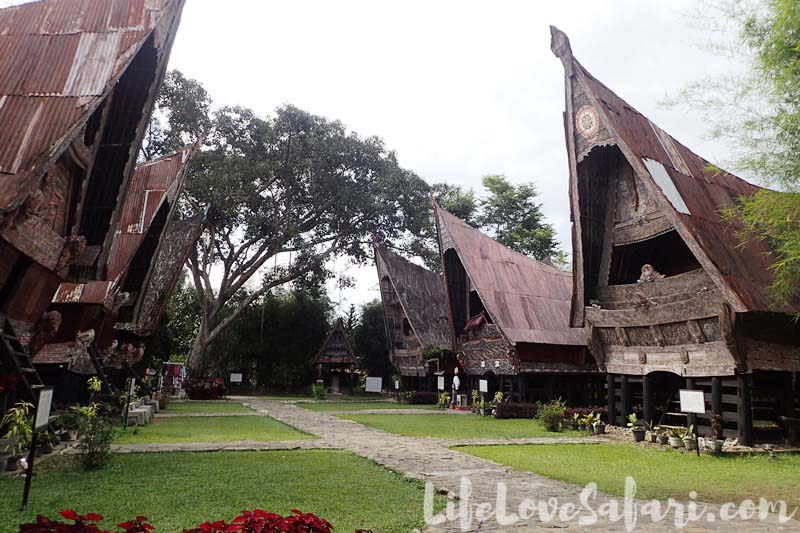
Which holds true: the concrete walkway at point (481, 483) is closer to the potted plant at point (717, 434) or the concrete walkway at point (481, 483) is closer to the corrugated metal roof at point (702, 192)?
the potted plant at point (717, 434)

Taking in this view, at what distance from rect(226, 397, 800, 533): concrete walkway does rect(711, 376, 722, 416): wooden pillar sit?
3.45 m

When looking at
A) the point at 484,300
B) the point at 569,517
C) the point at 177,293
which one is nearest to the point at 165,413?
the point at 484,300

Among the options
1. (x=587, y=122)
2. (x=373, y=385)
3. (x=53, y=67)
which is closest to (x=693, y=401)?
(x=587, y=122)

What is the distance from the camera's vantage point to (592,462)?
10086 millimetres

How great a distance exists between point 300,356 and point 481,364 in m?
17.9

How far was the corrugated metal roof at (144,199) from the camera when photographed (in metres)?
16.0

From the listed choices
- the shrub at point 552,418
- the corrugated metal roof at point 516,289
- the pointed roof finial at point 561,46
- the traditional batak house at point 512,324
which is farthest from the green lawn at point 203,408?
the pointed roof finial at point 561,46

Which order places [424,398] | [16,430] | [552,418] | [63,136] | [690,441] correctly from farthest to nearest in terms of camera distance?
[424,398] → [552,418] → [690,441] → [63,136] → [16,430]

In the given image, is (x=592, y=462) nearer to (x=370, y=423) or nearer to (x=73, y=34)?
(x=370, y=423)

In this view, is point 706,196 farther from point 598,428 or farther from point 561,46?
point 598,428

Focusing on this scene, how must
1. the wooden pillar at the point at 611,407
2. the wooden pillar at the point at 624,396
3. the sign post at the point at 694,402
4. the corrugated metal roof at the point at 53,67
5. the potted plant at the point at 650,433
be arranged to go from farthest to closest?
1. the wooden pillar at the point at 611,407
2. the wooden pillar at the point at 624,396
3. the potted plant at the point at 650,433
4. the sign post at the point at 694,402
5. the corrugated metal roof at the point at 53,67

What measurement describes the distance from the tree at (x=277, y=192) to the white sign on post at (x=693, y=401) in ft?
77.0

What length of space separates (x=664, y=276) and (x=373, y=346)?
2710 centimetres

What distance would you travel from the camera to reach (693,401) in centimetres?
1170
